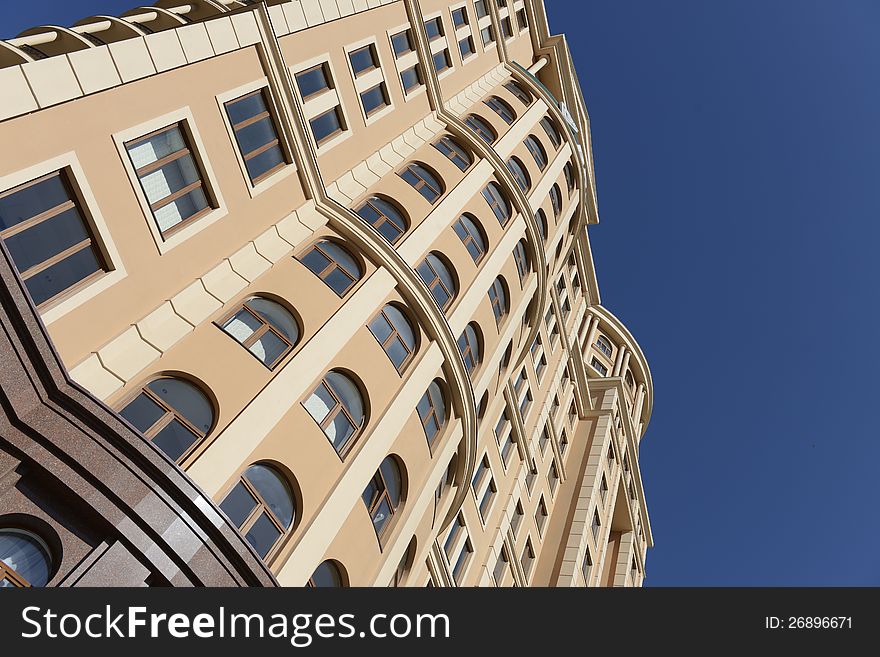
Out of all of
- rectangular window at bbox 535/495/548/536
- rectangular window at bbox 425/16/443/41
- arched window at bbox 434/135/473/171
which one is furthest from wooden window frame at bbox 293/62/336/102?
rectangular window at bbox 535/495/548/536

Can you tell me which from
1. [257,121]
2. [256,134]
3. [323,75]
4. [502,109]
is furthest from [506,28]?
[256,134]

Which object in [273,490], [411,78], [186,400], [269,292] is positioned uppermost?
[411,78]

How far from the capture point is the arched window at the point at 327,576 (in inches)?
586

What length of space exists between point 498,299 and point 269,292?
11476mm

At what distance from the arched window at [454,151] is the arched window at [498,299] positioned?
4.54m

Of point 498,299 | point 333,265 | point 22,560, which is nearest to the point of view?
point 22,560

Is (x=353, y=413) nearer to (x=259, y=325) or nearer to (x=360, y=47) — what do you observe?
(x=259, y=325)

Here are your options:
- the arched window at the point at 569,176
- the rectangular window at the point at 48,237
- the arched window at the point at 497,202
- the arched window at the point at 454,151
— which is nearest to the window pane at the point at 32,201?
the rectangular window at the point at 48,237

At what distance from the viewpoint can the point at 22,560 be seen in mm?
9625

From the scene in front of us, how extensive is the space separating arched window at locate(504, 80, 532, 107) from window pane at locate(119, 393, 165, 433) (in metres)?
25.9

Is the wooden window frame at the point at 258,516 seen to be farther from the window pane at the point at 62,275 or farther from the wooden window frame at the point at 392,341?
the wooden window frame at the point at 392,341

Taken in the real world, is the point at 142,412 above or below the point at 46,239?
below

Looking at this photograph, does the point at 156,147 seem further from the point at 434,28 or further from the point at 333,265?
the point at 434,28

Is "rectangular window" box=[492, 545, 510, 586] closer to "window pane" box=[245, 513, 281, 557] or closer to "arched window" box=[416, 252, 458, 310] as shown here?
"arched window" box=[416, 252, 458, 310]
